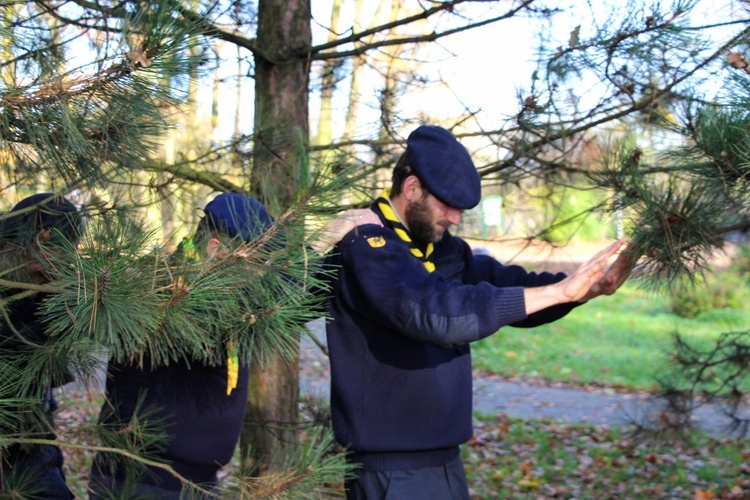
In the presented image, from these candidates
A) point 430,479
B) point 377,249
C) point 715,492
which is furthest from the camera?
point 715,492

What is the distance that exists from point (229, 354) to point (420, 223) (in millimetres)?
784

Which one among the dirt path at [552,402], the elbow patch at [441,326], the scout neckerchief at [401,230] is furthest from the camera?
the dirt path at [552,402]

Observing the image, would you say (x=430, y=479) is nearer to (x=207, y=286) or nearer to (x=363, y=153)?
(x=207, y=286)

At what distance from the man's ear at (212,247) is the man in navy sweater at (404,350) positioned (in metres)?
0.48

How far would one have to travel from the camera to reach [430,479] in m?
2.75

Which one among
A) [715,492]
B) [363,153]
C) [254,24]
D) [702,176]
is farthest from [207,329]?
[715,492]

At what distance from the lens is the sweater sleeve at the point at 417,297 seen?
236 centimetres

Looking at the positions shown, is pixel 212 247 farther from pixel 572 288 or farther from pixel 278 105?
pixel 278 105

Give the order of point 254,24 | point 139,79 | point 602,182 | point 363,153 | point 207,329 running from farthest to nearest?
point 254,24 → point 363,153 → point 602,182 → point 207,329 → point 139,79

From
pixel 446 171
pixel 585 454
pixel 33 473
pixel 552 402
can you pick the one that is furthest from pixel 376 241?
pixel 552 402

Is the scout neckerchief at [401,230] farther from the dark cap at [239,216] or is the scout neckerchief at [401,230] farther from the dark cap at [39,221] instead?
the dark cap at [39,221]

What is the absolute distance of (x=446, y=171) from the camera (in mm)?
2711

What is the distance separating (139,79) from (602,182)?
1.92 m

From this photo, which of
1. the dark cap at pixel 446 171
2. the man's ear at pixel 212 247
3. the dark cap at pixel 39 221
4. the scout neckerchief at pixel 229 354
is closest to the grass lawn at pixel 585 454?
the scout neckerchief at pixel 229 354
